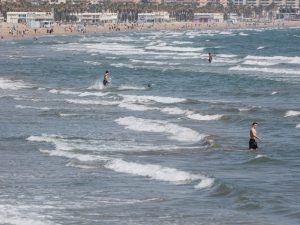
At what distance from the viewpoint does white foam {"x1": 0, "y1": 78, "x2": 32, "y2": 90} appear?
5372 cm

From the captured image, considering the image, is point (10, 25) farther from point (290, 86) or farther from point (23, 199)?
point (23, 199)

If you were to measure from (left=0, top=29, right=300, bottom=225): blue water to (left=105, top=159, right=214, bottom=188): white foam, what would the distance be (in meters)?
0.03

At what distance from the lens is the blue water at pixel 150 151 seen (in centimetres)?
2086

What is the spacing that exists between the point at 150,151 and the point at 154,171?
3.54 metres

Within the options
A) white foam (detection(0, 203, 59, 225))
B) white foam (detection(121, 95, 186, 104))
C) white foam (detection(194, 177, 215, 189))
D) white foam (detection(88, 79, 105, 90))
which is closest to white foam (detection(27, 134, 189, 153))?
white foam (detection(194, 177, 215, 189))

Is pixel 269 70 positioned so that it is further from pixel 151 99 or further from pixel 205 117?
pixel 205 117

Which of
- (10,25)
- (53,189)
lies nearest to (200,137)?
(53,189)

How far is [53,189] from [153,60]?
62712 mm

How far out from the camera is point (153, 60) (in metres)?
85.4

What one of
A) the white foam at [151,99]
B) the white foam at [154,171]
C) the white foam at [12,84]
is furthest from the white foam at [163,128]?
the white foam at [12,84]

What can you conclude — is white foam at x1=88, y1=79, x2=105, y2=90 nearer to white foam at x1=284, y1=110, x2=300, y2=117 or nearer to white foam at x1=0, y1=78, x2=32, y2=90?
white foam at x1=0, y1=78, x2=32, y2=90

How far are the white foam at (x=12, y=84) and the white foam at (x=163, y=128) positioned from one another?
17.3 m

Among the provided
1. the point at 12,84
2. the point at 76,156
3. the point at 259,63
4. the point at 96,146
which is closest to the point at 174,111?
the point at 96,146

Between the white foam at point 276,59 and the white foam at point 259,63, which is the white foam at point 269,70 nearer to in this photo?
the white foam at point 259,63
